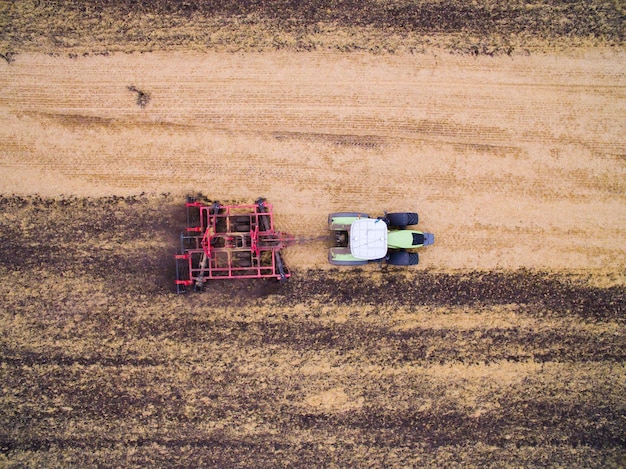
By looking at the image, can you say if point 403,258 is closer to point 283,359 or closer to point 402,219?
point 402,219

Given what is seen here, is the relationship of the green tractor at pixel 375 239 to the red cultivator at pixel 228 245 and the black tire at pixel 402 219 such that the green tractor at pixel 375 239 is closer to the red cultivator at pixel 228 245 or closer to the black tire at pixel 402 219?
the black tire at pixel 402 219

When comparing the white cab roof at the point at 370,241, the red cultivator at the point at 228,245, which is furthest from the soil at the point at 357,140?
the white cab roof at the point at 370,241

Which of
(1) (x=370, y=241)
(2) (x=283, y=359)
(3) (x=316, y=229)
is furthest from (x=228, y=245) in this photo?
(1) (x=370, y=241)

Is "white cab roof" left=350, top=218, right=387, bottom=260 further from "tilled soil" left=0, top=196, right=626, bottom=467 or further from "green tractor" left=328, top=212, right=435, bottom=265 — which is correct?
"tilled soil" left=0, top=196, right=626, bottom=467

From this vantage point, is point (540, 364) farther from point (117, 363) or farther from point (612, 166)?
point (117, 363)

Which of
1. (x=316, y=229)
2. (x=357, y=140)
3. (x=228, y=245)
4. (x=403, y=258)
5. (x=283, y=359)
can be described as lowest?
(x=283, y=359)

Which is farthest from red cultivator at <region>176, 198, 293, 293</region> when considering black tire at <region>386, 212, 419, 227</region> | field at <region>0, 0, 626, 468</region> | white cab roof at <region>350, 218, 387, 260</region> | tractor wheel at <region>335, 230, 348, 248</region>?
black tire at <region>386, 212, 419, 227</region>
